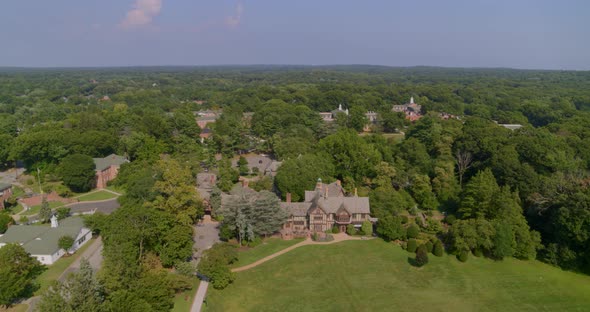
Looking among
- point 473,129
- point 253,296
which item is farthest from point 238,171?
point 473,129

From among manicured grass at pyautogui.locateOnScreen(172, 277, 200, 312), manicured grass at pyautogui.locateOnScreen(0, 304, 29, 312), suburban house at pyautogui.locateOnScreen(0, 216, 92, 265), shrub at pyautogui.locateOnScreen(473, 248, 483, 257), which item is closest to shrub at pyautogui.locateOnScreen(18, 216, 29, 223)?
suburban house at pyautogui.locateOnScreen(0, 216, 92, 265)

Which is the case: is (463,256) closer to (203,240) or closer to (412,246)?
(412,246)

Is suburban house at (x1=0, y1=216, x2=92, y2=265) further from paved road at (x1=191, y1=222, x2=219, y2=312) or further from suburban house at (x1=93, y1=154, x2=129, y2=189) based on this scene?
suburban house at (x1=93, y1=154, x2=129, y2=189)

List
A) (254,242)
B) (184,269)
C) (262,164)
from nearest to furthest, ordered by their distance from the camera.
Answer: (184,269) < (254,242) < (262,164)

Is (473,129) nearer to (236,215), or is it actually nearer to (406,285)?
(406,285)

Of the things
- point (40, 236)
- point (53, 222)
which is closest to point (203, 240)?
point (53, 222)

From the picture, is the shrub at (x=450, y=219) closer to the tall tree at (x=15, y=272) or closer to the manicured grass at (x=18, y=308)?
the manicured grass at (x=18, y=308)

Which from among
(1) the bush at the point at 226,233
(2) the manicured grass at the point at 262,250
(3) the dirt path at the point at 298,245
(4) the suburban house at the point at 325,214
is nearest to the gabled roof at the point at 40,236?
(1) the bush at the point at 226,233
